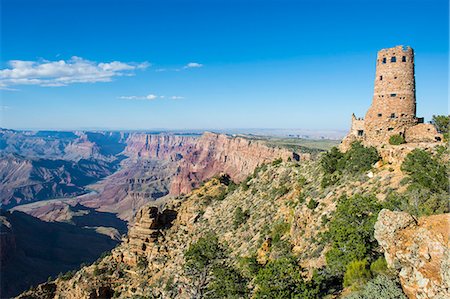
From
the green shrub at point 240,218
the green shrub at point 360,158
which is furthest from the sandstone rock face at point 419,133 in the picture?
the green shrub at point 240,218

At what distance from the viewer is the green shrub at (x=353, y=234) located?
1994cm

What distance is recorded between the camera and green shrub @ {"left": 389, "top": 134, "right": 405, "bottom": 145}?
3241 cm

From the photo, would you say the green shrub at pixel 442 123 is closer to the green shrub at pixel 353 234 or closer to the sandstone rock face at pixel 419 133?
the sandstone rock face at pixel 419 133

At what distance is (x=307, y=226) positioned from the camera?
30703 mm

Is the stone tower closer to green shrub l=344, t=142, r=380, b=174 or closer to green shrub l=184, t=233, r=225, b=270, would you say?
green shrub l=344, t=142, r=380, b=174

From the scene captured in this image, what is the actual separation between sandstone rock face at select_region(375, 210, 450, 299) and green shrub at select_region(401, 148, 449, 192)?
13.0 metres

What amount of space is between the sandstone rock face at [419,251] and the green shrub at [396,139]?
21744mm

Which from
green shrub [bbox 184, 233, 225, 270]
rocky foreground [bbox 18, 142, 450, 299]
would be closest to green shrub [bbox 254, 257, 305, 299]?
rocky foreground [bbox 18, 142, 450, 299]

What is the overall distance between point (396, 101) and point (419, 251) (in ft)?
80.6

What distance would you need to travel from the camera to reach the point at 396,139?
1284 inches

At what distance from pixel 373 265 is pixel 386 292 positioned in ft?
12.9

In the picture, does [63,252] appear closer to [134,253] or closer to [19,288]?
[19,288]

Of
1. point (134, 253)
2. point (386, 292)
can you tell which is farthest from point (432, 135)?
point (134, 253)

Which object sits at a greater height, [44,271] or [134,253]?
[134,253]
